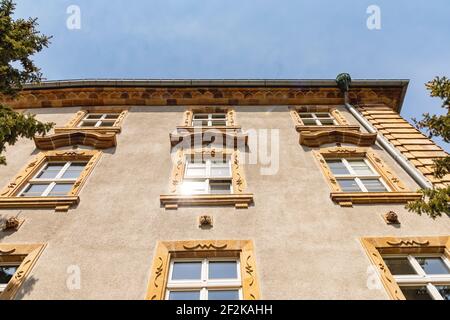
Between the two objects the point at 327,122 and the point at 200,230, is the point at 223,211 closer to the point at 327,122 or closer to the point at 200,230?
the point at 200,230

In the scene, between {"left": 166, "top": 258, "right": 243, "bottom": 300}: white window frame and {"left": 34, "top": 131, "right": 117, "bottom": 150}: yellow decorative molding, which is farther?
{"left": 34, "top": 131, "right": 117, "bottom": 150}: yellow decorative molding

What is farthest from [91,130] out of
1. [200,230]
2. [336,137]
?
[336,137]

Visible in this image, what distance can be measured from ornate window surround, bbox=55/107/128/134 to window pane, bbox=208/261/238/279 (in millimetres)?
7380

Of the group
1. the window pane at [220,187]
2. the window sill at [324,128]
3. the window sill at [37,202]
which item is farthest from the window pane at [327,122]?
the window sill at [37,202]

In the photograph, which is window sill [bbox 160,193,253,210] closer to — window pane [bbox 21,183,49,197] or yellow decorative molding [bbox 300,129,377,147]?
window pane [bbox 21,183,49,197]

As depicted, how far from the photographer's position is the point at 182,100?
15.8m

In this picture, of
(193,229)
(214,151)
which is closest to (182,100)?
(214,151)

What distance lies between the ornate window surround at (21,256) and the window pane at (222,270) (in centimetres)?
338

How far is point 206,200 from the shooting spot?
8.59m

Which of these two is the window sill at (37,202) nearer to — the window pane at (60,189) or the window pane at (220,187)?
the window pane at (60,189)

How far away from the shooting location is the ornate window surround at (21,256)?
645 centimetres

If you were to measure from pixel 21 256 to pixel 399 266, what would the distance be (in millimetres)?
7462

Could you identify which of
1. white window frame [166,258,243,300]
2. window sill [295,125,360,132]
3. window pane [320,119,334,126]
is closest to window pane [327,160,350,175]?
window sill [295,125,360,132]

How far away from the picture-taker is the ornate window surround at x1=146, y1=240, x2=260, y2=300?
6.37m
